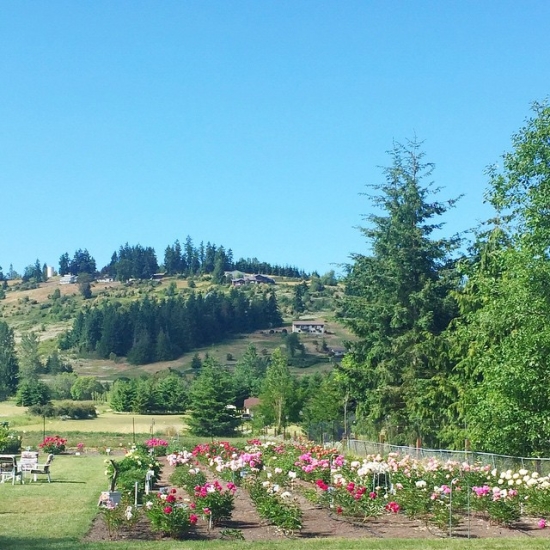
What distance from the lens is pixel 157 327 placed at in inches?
6403

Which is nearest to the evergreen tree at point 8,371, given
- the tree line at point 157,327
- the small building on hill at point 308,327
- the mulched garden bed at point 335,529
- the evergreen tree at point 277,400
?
the tree line at point 157,327

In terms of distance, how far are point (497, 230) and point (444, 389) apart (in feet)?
21.3

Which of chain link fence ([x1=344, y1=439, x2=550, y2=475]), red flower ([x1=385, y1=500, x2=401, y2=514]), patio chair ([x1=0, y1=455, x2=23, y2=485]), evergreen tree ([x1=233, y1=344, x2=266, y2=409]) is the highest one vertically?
evergreen tree ([x1=233, y1=344, x2=266, y2=409])

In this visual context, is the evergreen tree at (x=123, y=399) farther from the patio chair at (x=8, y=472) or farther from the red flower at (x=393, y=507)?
the red flower at (x=393, y=507)

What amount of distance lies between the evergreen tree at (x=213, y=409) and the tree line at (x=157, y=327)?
9232 cm

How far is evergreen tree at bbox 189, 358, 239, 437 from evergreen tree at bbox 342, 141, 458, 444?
1197 inches

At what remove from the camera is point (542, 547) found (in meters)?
12.3

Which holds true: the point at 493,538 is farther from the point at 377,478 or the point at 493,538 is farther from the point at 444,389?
the point at 444,389

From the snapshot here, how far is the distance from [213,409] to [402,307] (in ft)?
113

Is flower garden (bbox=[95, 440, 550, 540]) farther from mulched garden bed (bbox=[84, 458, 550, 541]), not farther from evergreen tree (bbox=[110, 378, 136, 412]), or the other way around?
evergreen tree (bbox=[110, 378, 136, 412])

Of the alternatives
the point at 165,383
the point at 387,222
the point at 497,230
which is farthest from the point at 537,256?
the point at 165,383

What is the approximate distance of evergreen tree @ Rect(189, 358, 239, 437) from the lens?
6412 cm

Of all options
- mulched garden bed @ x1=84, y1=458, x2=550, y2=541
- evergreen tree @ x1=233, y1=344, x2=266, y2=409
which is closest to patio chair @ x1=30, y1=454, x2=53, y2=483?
mulched garden bed @ x1=84, y1=458, x2=550, y2=541

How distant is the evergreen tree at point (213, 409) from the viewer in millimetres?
64125
